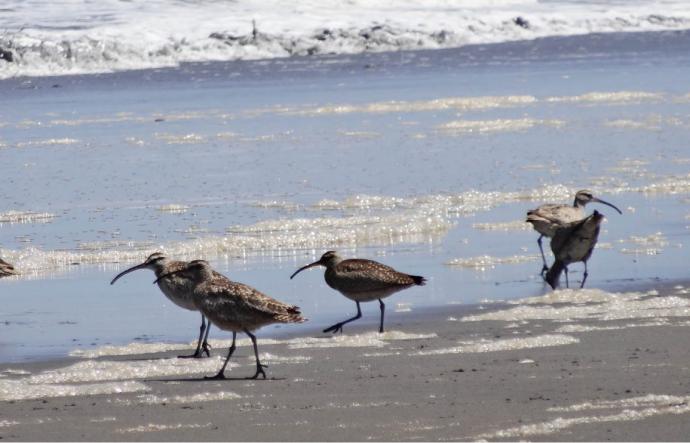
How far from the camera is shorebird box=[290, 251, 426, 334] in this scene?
34.7ft

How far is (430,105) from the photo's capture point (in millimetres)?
32938

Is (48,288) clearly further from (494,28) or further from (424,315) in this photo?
(494,28)

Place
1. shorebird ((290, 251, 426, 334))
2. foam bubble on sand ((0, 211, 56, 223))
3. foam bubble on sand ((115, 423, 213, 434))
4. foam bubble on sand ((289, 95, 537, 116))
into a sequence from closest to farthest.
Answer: foam bubble on sand ((115, 423, 213, 434)) < shorebird ((290, 251, 426, 334)) < foam bubble on sand ((0, 211, 56, 223)) < foam bubble on sand ((289, 95, 537, 116))

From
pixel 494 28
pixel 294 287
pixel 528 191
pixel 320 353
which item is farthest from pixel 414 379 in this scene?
pixel 494 28

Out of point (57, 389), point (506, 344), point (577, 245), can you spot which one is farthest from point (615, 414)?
point (577, 245)

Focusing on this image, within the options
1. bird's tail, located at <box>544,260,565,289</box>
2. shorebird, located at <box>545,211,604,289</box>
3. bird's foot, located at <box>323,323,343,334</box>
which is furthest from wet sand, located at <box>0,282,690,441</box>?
shorebird, located at <box>545,211,604,289</box>

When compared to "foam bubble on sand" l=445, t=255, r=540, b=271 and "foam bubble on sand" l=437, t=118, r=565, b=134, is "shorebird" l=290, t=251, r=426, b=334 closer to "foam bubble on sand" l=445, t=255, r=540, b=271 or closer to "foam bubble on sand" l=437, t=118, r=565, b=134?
"foam bubble on sand" l=445, t=255, r=540, b=271

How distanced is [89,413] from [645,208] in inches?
380

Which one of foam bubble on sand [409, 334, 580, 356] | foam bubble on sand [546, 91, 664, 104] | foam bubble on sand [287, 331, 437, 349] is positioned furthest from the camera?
foam bubble on sand [546, 91, 664, 104]

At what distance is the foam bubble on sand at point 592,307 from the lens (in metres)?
10.4

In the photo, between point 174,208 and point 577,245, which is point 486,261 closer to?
point 577,245

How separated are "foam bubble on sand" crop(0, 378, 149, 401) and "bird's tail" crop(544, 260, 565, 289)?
4476 millimetres

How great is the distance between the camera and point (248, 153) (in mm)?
24031

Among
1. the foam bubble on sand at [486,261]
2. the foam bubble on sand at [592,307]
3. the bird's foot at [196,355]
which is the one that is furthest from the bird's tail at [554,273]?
the bird's foot at [196,355]
